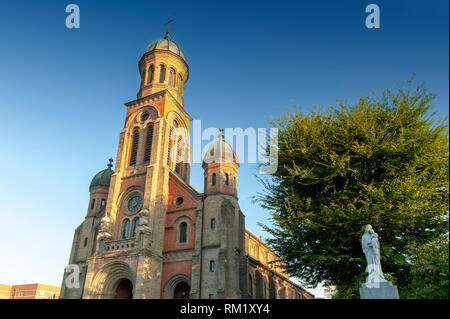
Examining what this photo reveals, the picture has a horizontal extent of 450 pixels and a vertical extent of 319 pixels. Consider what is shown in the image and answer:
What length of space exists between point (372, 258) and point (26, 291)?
308 feet

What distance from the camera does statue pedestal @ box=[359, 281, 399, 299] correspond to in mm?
10839

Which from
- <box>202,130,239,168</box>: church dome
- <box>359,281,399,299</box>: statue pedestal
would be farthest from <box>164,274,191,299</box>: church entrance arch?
<box>359,281,399,299</box>: statue pedestal

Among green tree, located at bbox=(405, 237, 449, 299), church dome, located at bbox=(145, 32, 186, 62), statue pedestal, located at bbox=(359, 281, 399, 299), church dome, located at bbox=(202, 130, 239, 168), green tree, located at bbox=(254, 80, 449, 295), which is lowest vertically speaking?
statue pedestal, located at bbox=(359, 281, 399, 299)

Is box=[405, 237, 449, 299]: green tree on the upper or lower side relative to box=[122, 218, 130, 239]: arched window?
lower

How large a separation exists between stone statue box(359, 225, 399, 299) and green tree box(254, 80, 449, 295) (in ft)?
8.77

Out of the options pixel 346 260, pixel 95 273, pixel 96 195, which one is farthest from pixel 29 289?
pixel 346 260

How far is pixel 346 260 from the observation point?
15945mm

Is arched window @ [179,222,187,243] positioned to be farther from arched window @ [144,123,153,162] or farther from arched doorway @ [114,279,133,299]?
arched window @ [144,123,153,162]

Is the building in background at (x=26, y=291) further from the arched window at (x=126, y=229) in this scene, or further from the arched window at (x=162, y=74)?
the arched window at (x=162, y=74)

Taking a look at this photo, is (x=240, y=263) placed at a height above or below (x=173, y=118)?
below

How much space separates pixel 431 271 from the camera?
41.8 feet
